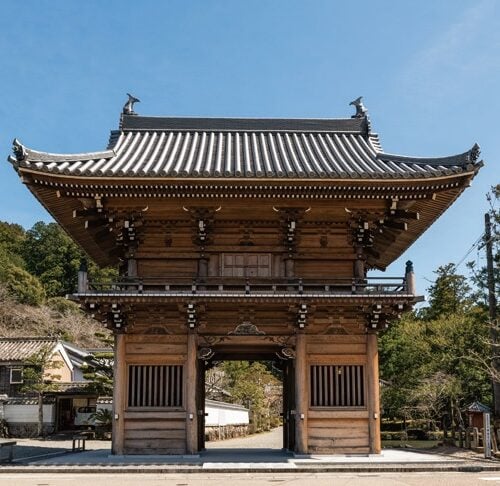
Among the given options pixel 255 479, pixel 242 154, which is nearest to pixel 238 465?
pixel 255 479

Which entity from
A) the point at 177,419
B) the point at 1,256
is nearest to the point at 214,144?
the point at 177,419

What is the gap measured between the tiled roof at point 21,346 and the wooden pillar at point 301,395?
3195cm

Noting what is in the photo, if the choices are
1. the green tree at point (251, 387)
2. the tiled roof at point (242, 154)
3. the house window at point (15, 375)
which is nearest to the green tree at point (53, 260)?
the green tree at point (251, 387)

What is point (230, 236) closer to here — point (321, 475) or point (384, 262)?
point (321, 475)

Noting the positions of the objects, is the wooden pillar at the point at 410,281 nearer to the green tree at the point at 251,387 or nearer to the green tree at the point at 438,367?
the green tree at the point at 438,367

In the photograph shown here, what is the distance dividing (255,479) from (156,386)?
16.0 ft

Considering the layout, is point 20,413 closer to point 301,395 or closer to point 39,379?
point 39,379

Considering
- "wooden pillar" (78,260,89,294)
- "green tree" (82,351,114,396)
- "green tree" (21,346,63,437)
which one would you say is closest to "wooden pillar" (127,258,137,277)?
"wooden pillar" (78,260,89,294)

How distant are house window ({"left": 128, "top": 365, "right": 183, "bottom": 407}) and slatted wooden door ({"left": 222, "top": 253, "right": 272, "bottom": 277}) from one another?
3263 millimetres

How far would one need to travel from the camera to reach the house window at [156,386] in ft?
60.3

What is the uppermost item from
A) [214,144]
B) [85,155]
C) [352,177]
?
[214,144]

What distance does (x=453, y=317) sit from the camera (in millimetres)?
41531

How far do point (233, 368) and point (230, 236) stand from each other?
121 feet

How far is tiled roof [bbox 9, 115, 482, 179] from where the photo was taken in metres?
17.6
